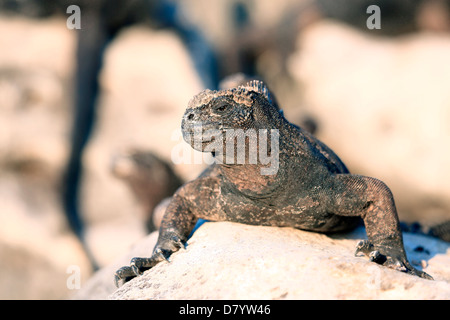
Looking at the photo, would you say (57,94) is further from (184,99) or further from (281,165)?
(281,165)

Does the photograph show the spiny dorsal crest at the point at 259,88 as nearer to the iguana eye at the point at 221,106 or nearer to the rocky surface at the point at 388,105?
the iguana eye at the point at 221,106

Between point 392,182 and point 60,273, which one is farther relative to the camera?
point 392,182

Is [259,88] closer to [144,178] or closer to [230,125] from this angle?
[230,125]

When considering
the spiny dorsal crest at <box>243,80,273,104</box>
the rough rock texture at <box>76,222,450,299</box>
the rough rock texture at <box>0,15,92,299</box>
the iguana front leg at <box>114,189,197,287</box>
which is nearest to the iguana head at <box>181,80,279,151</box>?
the spiny dorsal crest at <box>243,80,273,104</box>

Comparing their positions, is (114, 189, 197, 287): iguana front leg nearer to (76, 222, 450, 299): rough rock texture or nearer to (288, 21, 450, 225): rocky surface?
(76, 222, 450, 299): rough rock texture

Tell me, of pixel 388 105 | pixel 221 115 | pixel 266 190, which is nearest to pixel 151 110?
pixel 388 105

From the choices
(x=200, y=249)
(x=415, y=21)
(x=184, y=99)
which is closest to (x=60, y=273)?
(x=184, y=99)

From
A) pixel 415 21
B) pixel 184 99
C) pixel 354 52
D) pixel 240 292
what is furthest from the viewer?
pixel 354 52

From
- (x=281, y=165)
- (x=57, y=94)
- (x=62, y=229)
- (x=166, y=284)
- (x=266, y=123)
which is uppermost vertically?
(x=57, y=94)
